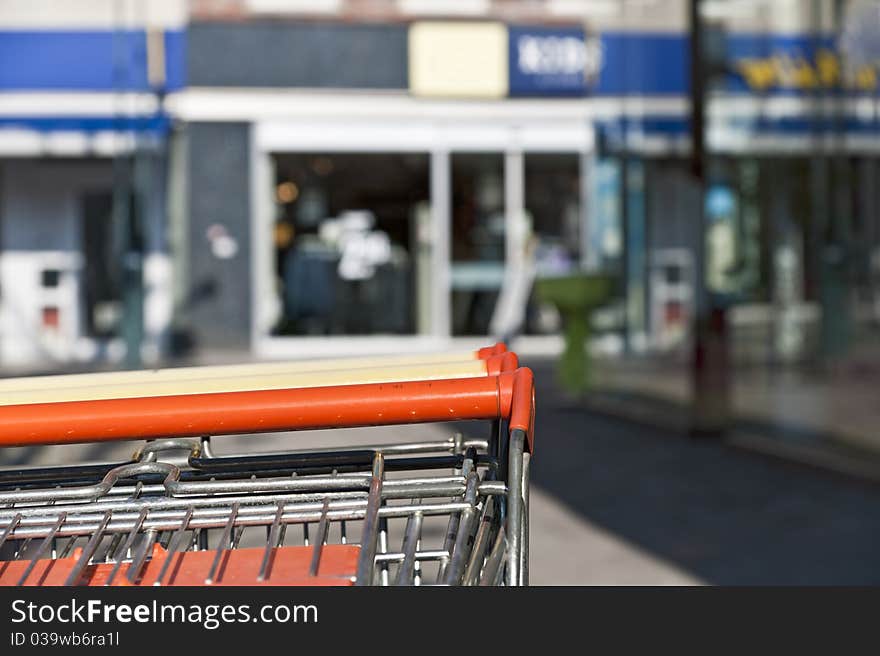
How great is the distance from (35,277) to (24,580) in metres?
15.5

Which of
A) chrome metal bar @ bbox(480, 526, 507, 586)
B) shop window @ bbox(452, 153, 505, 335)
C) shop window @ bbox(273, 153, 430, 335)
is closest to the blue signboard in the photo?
shop window @ bbox(452, 153, 505, 335)

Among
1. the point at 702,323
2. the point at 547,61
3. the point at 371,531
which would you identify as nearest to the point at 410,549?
the point at 371,531

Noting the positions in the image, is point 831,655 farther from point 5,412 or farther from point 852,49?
point 852,49

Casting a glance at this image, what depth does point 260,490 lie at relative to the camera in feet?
5.79

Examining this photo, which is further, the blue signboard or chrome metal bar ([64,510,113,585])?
the blue signboard

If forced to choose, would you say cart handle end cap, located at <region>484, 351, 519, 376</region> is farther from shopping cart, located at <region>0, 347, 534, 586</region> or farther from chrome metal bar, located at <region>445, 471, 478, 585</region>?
chrome metal bar, located at <region>445, 471, 478, 585</region>

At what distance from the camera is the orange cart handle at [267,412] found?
5.73 ft

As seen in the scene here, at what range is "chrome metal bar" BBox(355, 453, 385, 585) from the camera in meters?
1.49

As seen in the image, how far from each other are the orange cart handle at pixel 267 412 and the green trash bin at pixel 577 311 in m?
9.97

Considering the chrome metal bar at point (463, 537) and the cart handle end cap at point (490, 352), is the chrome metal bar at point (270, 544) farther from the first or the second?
the cart handle end cap at point (490, 352)

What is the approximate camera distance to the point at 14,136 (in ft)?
52.3

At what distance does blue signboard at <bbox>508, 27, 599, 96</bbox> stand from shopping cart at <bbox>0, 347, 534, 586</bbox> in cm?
1515

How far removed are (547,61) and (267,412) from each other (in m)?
15.5

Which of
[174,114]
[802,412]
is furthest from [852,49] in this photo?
[174,114]
